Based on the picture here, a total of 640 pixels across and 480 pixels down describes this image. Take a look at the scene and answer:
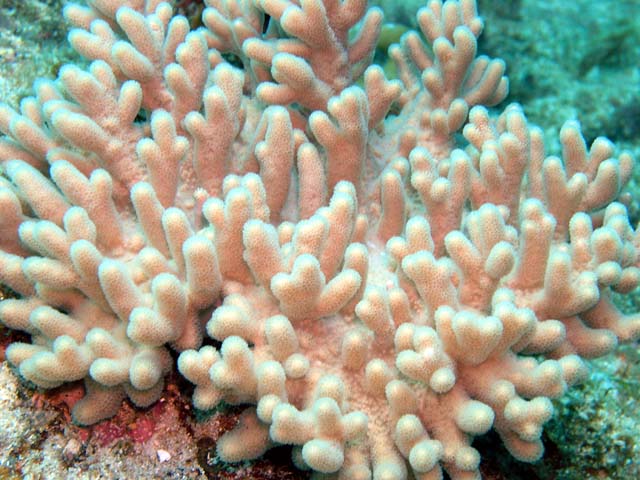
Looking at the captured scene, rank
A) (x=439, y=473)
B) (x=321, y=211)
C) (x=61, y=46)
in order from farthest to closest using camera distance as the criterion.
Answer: (x=61, y=46), (x=321, y=211), (x=439, y=473)

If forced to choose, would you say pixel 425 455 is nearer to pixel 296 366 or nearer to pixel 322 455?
pixel 322 455

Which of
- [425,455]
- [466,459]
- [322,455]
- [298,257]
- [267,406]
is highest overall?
[298,257]

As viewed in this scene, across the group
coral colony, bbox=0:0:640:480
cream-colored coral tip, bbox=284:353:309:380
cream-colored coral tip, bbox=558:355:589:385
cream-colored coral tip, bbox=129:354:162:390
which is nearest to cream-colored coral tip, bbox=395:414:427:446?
coral colony, bbox=0:0:640:480

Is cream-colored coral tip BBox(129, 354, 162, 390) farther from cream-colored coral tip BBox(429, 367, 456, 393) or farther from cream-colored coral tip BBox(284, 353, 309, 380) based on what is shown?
cream-colored coral tip BBox(429, 367, 456, 393)

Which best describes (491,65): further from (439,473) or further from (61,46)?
(61,46)

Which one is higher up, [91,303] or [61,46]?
[61,46]

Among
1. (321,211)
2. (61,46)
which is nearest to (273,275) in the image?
(321,211)

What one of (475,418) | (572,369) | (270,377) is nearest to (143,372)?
(270,377)
